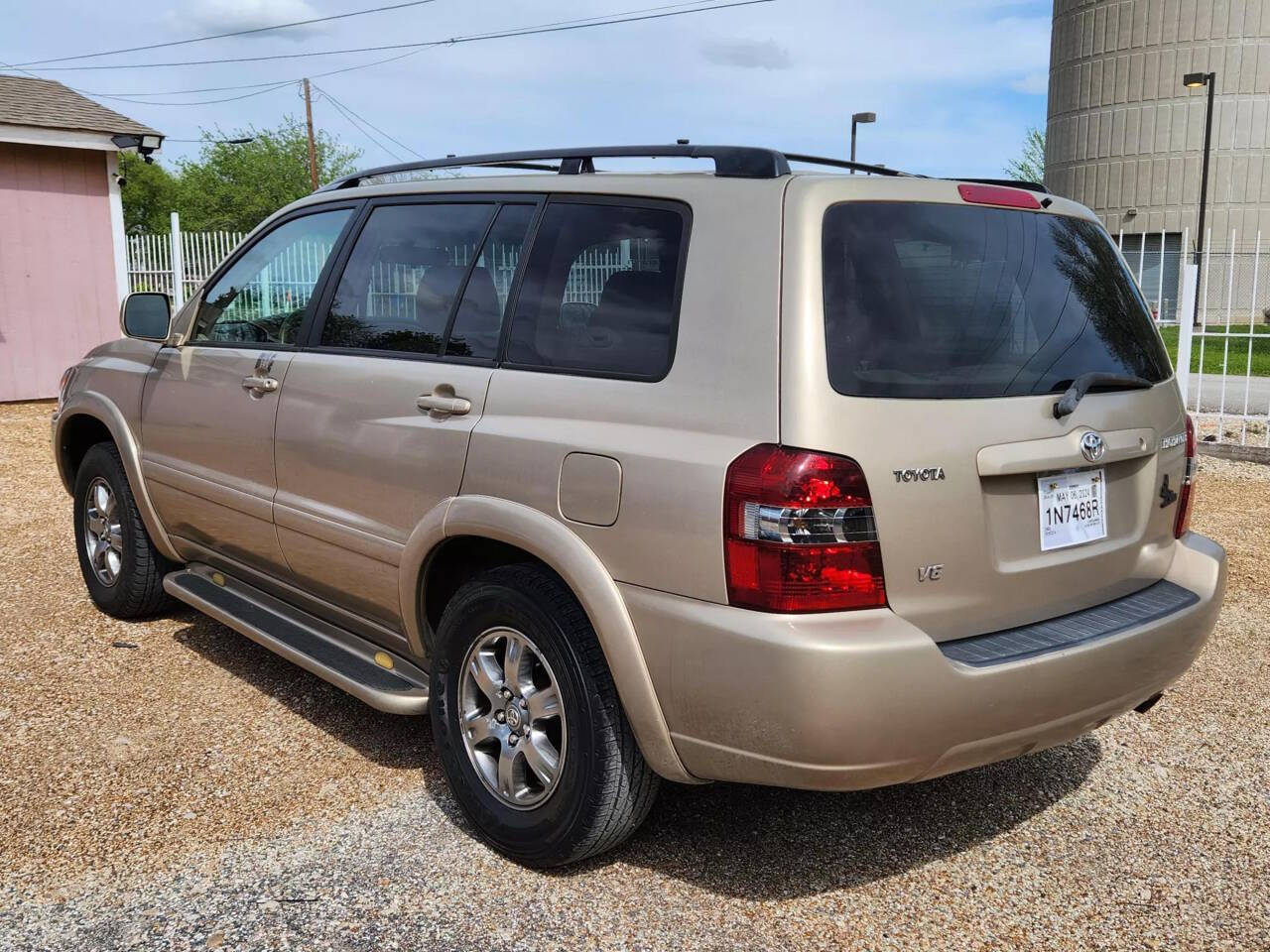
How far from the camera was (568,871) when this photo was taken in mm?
3102

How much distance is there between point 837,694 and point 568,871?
1097 millimetres

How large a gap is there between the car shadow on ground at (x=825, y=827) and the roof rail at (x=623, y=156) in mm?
1839

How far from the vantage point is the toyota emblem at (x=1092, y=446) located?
281cm

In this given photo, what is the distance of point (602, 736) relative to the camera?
2811 millimetres

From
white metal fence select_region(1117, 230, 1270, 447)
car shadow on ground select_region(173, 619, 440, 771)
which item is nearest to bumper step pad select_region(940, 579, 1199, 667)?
car shadow on ground select_region(173, 619, 440, 771)

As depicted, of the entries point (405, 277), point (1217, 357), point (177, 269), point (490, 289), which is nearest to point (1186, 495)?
point (490, 289)

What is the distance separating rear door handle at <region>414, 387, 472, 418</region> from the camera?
3176 mm

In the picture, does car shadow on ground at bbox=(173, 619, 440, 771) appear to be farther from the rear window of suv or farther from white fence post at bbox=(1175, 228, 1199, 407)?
white fence post at bbox=(1175, 228, 1199, 407)

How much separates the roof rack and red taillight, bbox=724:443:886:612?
0.77 m

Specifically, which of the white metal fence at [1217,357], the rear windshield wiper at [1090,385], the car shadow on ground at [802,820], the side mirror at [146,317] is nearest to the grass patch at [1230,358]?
the white metal fence at [1217,357]

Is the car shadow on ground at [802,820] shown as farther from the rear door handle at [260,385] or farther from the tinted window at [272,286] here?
the tinted window at [272,286]

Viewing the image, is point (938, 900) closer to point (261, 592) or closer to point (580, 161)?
point (580, 161)

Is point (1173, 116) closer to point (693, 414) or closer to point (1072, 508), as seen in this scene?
point (1072, 508)

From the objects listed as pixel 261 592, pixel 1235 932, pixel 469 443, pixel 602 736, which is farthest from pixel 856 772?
pixel 261 592
